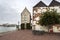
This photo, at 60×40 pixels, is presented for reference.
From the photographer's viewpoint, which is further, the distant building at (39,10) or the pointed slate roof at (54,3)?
the pointed slate roof at (54,3)

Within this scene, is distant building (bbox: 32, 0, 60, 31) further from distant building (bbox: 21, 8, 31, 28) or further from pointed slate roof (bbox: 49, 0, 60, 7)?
distant building (bbox: 21, 8, 31, 28)

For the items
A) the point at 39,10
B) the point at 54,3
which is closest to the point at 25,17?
the point at 39,10

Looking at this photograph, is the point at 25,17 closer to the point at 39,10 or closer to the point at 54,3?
the point at 39,10

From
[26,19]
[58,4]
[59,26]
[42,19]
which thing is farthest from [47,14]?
[26,19]

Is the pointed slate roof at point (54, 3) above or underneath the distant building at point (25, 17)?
above

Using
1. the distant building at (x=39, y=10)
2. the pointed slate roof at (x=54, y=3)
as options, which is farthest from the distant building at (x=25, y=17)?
the pointed slate roof at (x=54, y=3)

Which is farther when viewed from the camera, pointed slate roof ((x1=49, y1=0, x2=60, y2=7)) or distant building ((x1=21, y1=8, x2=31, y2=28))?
distant building ((x1=21, y1=8, x2=31, y2=28))

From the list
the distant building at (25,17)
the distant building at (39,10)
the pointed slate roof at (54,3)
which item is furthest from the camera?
the distant building at (25,17)

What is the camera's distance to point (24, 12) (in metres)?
53.6

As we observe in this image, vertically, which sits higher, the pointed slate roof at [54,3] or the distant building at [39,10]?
the pointed slate roof at [54,3]

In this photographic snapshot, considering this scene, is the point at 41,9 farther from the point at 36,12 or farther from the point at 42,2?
the point at 42,2

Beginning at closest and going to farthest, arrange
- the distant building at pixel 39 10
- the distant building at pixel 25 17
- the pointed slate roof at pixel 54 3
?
the distant building at pixel 39 10 < the pointed slate roof at pixel 54 3 < the distant building at pixel 25 17

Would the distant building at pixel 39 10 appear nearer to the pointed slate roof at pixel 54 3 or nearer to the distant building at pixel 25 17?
the pointed slate roof at pixel 54 3

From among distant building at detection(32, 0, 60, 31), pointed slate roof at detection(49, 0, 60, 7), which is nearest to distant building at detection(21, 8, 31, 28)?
distant building at detection(32, 0, 60, 31)
